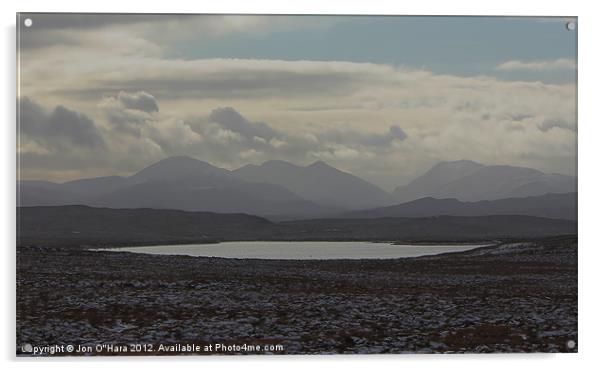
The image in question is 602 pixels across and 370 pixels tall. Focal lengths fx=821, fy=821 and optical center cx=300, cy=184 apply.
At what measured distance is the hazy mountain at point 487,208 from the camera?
1967 centimetres

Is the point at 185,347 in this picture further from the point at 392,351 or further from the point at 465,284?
the point at 465,284

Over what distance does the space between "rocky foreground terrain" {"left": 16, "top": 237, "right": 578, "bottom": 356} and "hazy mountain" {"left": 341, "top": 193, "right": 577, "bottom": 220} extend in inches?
29.7

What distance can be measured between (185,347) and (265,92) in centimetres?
624

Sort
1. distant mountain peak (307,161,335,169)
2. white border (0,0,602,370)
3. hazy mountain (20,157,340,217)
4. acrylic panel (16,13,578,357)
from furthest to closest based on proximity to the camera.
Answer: distant mountain peak (307,161,335,169)
hazy mountain (20,157,340,217)
acrylic panel (16,13,578,357)
white border (0,0,602,370)

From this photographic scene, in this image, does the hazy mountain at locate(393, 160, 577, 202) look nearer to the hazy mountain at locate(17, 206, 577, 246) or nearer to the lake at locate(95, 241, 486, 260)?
the hazy mountain at locate(17, 206, 577, 246)

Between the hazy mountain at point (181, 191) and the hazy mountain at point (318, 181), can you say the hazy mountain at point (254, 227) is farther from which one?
the hazy mountain at point (318, 181)

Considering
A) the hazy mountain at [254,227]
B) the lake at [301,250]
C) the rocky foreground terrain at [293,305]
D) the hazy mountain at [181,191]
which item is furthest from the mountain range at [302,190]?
the rocky foreground terrain at [293,305]

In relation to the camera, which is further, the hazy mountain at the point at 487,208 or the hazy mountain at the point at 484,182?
the hazy mountain at the point at 487,208

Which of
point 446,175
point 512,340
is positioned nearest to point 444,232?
point 446,175

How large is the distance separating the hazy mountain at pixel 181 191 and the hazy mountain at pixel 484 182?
3229 mm

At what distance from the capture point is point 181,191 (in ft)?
64.8

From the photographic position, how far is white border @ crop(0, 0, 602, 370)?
18672 millimetres

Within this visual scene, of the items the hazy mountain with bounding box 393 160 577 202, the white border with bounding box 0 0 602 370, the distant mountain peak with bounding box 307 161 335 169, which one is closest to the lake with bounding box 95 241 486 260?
the hazy mountain with bounding box 393 160 577 202

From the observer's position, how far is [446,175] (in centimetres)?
1956
